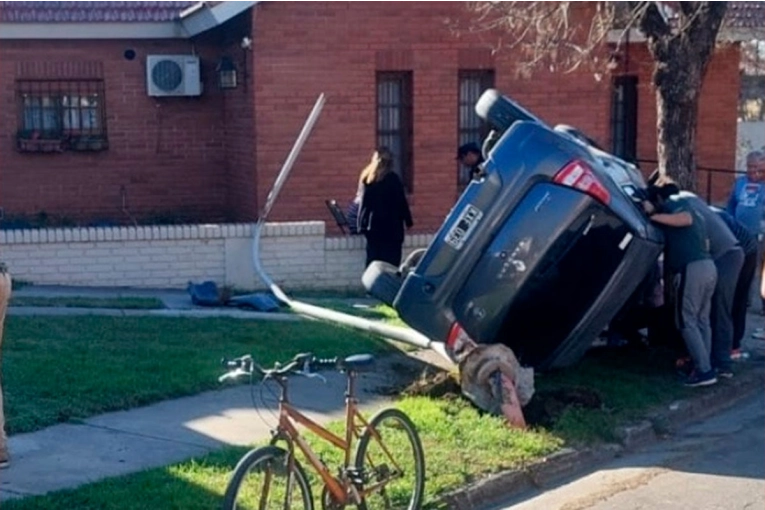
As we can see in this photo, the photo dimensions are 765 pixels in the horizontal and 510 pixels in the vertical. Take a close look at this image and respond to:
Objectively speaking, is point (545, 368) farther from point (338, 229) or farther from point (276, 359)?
point (338, 229)

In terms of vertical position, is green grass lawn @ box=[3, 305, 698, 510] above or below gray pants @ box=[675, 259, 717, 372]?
below

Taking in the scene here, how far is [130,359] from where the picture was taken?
9.97 metres

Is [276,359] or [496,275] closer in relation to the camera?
[496,275]

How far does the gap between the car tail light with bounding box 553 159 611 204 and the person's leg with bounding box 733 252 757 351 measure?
206 cm

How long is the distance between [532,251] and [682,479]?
1997mm

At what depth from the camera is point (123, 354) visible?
400 inches

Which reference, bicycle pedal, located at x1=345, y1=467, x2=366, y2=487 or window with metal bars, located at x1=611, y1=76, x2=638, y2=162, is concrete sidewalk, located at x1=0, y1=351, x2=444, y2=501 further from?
window with metal bars, located at x1=611, y1=76, x2=638, y2=162

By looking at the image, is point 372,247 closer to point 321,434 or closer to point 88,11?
point 88,11

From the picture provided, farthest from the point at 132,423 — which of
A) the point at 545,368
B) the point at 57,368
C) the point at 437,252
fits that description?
the point at 545,368

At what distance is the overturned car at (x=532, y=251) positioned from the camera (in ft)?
30.3

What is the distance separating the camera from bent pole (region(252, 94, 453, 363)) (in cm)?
1062

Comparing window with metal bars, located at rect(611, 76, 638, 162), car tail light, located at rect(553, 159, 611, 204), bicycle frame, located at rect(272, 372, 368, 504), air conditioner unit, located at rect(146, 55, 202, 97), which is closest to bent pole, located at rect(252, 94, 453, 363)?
car tail light, located at rect(553, 159, 611, 204)

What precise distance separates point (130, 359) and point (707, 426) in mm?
4300

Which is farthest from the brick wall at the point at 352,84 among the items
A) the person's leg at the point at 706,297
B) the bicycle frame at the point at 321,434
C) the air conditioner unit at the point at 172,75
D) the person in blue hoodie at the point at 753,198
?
the bicycle frame at the point at 321,434
